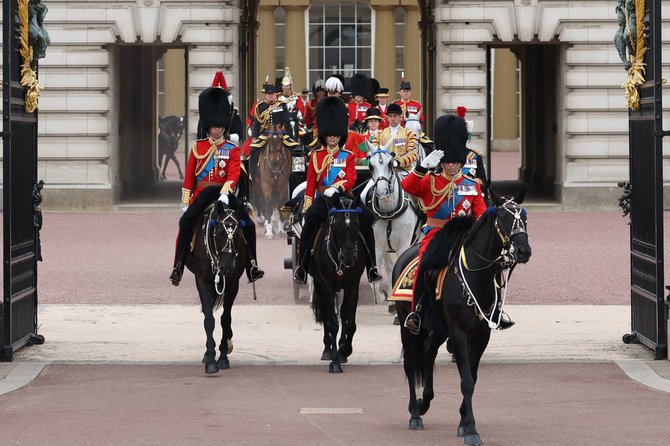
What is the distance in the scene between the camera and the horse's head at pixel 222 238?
12695mm

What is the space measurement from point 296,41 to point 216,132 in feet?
118

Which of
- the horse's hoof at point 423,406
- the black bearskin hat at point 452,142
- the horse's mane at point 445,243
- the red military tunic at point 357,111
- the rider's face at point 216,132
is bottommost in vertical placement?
the horse's hoof at point 423,406

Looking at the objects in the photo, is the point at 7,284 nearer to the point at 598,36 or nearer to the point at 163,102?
the point at 598,36

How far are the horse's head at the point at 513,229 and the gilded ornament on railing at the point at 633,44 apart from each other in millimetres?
4221

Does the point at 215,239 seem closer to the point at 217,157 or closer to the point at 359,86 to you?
the point at 217,157

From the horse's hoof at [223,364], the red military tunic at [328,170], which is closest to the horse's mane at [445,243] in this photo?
the horse's hoof at [223,364]

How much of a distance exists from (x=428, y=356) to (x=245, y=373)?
2449 mm

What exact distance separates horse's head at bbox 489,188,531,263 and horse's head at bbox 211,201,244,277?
3425 millimetres

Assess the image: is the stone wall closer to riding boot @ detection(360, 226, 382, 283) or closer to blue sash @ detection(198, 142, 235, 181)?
blue sash @ detection(198, 142, 235, 181)

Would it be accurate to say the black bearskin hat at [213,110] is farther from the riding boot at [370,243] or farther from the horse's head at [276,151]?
the horse's head at [276,151]

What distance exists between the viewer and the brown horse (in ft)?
80.7

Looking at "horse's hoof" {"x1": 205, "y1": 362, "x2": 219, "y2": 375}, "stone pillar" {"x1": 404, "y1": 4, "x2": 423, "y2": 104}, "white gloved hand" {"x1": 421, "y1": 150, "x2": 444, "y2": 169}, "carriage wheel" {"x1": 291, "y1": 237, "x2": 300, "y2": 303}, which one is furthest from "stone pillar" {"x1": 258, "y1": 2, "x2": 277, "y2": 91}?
"white gloved hand" {"x1": 421, "y1": 150, "x2": 444, "y2": 169}

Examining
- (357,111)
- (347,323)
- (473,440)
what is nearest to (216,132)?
(347,323)

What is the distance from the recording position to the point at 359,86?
2119 centimetres
